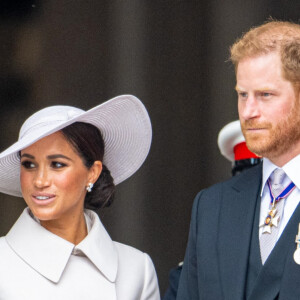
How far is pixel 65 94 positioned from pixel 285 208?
212cm

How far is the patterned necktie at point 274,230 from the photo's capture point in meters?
3.17

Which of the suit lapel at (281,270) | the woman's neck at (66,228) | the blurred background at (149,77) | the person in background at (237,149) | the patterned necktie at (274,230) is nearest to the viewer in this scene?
the suit lapel at (281,270)

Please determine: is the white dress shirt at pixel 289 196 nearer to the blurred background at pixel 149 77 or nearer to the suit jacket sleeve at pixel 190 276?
the suit jacket sleeve at pixel 190 276

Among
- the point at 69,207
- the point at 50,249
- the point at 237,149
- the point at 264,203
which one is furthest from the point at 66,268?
the point at 237,149

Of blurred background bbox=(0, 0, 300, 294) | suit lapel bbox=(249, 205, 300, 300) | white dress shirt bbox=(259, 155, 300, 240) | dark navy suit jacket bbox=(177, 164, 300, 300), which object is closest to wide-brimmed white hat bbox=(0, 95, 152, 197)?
dark navy suit jacket bbox=(177, 164, 300, 300)

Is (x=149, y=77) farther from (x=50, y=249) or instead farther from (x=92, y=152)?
(x=50, y=249)

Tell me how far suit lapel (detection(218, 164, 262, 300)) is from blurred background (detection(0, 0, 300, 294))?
1.84 m

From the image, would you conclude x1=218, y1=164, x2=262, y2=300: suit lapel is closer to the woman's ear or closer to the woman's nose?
the woman's ear

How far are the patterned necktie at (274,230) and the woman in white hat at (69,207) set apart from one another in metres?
0.66

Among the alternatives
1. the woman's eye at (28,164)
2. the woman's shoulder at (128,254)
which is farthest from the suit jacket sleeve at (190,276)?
the woman's eye at (28,164)

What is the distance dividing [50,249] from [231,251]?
2.32 feet

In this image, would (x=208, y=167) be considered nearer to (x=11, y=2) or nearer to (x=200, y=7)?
(x=200, y=7)

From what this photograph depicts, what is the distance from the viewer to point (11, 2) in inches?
193

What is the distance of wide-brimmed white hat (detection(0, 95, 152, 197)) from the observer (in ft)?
11.5
